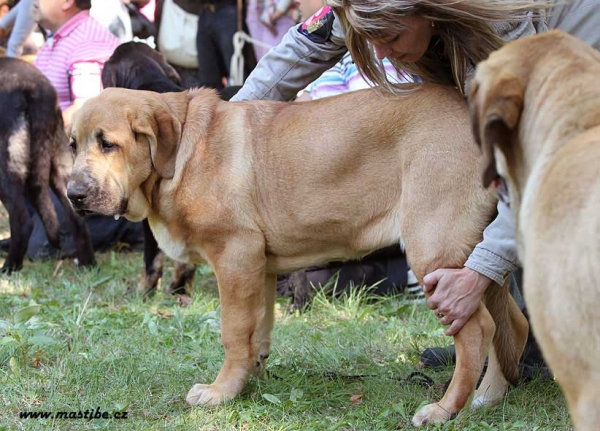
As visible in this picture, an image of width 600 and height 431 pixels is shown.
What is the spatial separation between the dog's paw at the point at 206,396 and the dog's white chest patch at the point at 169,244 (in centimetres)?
65

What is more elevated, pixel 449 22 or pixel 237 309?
pixel 449 22

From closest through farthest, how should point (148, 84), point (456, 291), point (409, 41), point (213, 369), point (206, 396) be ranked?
point (456, 291), point (409, 41), point (206, 396), point (213, 369), point (148, 84)

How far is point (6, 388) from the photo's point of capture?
4.03 m

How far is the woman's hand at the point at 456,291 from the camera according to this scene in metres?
3.50

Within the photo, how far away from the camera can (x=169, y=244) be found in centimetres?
409

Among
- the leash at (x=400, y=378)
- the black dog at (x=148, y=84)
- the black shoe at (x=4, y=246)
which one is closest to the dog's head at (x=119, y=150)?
the leash at (x=400, y=378)

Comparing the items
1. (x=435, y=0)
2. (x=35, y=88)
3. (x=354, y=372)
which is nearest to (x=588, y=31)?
(x=435, y=0)

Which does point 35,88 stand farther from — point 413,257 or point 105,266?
point 413,257

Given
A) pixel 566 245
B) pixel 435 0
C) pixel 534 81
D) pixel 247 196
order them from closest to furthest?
pixel 566 245 < pixel 534 81 < pixel 435 0 < pixel 247 196

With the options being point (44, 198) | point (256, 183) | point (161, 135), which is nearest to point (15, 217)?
point (44, 198)

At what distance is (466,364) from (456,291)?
0.33 meters

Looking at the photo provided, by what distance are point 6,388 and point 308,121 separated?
6.35ft

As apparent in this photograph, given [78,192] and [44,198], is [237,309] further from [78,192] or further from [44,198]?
[44,198]

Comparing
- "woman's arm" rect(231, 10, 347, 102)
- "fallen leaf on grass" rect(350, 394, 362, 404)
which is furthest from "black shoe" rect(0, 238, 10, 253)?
"fallen leaf on grass" rect(350, 394, 362, 404)
